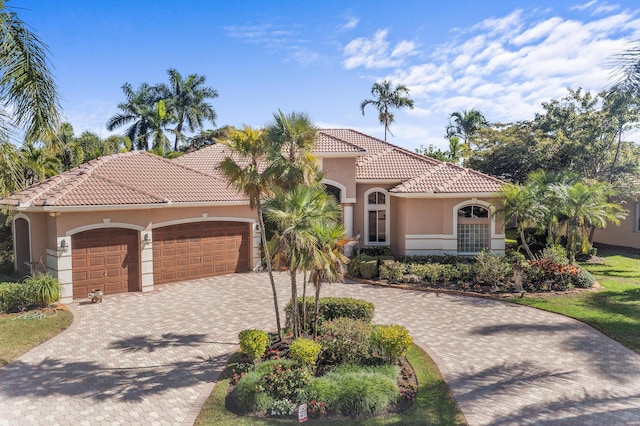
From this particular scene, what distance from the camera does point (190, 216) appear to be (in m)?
19.7

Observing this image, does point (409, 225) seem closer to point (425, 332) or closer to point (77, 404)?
point (425, 332)

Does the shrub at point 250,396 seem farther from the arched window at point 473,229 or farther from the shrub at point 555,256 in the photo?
the arched window at point 473,229

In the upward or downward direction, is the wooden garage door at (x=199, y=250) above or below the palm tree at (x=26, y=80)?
→ below

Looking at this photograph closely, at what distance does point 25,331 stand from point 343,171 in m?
15.9

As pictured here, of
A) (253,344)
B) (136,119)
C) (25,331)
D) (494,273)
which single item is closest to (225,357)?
(253,344)

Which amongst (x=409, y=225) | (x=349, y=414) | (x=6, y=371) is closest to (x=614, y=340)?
(x=349, y=414)

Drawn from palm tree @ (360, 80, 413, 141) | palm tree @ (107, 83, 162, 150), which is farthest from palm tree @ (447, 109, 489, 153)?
palm tree @ (107, 83, 162, 150)

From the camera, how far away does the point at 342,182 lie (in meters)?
23.6

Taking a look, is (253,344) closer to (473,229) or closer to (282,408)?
(282,408)

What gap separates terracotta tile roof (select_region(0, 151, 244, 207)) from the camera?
53.4ft

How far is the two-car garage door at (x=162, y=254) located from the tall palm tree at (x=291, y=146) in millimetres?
9592

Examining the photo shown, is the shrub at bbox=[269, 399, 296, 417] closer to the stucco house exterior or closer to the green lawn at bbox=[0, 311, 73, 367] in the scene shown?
the green lawn at bbox=[0, 311, 73, 367]

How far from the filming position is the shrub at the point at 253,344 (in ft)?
32.9

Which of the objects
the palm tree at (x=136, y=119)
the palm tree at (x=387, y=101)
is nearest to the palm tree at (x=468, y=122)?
the palm tree at (x=387, y=101)
